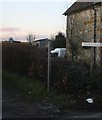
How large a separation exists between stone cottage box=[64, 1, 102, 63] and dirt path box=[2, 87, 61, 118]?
46.6ft

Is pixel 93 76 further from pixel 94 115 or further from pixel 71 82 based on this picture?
pixel 94 115

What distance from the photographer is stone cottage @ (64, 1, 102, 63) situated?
27.9 metres

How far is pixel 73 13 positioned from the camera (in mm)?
34312

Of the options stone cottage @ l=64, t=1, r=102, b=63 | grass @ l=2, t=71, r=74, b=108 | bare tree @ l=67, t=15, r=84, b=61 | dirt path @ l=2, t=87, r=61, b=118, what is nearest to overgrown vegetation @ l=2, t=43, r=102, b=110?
grass @ l=2, t=71, r=74, b=108

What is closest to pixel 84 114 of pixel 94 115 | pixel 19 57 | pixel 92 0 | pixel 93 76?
pixel 94 115

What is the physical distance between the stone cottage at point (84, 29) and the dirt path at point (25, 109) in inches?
559

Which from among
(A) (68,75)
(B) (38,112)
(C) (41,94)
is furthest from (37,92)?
(B) (38,112)

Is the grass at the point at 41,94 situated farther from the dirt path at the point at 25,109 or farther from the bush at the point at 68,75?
the dirt path at the point at 25,109

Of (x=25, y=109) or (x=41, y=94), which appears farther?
(x=41, y=94)

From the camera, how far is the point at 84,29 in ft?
101

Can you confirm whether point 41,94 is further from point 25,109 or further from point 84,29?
point 84,29

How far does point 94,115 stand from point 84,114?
0.35 meters

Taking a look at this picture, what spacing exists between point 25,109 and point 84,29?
1947 cm

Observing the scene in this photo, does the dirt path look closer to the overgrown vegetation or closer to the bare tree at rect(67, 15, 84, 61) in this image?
the overgrown vegetation
